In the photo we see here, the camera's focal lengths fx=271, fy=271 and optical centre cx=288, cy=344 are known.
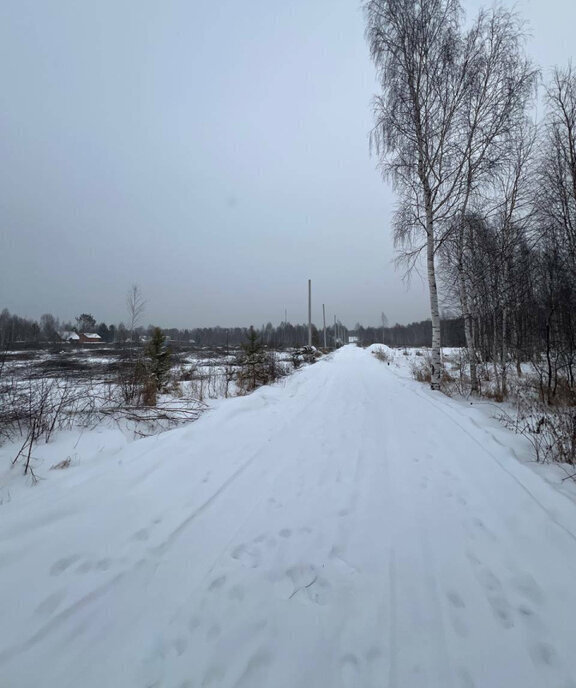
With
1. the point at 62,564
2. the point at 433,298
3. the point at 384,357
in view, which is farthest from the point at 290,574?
the point at 384,357

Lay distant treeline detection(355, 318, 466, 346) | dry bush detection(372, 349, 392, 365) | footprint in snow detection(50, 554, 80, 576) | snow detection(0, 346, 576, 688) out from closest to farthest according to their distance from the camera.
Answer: snow detection(0, 346, 576, 688)
footprint in snow detection(50, 554, 80, 576)
dry bush detection(372, 349, 392, 365)
distant treeline detection(355, 318, 466, 346)

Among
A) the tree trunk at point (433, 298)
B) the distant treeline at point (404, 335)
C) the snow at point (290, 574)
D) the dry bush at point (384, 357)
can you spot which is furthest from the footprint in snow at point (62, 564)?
the distant treeline at point (404, 335)

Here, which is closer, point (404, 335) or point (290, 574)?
point (290, 574)

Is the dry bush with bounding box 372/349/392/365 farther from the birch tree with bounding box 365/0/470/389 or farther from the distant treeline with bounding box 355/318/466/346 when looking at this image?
the distant treeline with bounding box 355/318/466/346

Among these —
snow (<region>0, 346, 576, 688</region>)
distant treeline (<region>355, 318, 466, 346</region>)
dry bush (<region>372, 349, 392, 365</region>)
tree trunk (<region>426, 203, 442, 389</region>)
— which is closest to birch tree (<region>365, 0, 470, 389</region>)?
tree trunk (<region>426, 203, 442, 389</region>)

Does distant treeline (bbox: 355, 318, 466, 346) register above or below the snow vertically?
above

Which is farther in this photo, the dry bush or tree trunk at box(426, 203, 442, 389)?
the dry bush

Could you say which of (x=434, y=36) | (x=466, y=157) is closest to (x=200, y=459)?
(x=466, y=157)

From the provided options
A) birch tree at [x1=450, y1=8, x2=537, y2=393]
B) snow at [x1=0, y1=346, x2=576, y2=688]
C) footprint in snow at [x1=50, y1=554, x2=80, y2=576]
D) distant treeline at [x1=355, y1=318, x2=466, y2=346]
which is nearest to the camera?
snow at [x1=0, y1=346, x2=576, y2=688]

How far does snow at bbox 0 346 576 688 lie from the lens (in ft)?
4.31

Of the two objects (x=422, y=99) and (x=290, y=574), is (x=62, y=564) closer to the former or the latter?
(x=290, y=574)

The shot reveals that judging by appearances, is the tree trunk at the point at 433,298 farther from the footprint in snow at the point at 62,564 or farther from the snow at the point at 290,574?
the footprint in snow at the point at 62,564

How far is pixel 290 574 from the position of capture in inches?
72.7

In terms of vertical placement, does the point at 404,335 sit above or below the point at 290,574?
above
